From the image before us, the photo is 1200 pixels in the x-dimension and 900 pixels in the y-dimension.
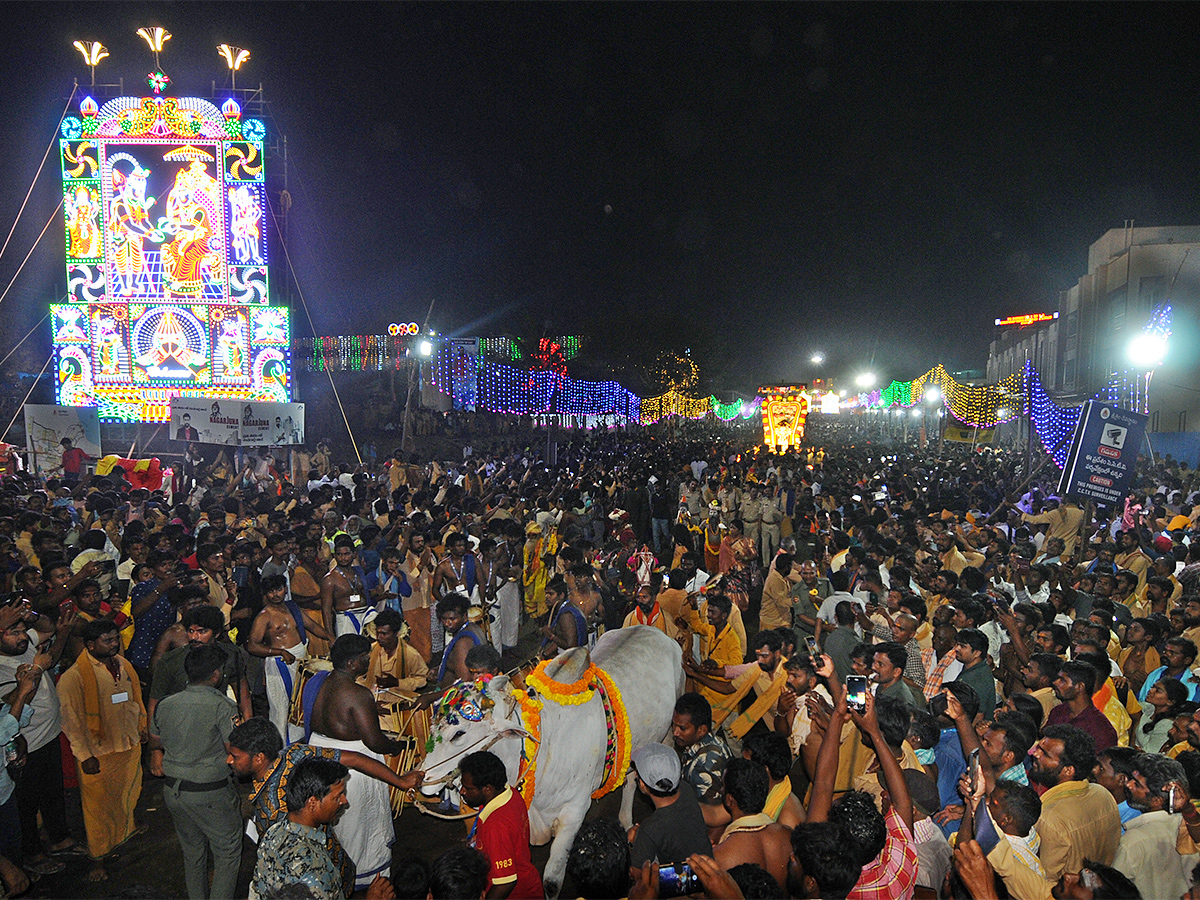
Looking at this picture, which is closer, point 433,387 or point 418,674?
point 418,674

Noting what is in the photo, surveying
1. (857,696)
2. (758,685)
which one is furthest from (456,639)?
(857,696)

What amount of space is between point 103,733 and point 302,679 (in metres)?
1.39

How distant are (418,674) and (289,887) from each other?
2.85 meters

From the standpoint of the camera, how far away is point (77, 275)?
70.5ft

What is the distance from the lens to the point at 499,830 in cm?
339

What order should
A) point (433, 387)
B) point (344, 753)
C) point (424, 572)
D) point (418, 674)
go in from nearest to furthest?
1. point (344, 753)
2. point (418, 674)
3. point (424, 572)
4. point (433, 387)

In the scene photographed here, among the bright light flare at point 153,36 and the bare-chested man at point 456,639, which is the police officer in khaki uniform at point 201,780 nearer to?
the bare-chested man at point 456,639

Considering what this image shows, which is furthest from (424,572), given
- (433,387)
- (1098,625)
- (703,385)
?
(703,385)

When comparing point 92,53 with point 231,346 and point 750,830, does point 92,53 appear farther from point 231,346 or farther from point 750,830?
point 750,830

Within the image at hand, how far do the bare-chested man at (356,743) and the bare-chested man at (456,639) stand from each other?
82 cm

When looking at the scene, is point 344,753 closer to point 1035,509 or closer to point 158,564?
point 158,564

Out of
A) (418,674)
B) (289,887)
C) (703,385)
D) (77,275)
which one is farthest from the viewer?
(703,385)

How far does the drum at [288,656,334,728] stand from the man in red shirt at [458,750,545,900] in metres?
1.47

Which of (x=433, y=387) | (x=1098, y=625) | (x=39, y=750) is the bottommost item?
(x=39, y=750)
